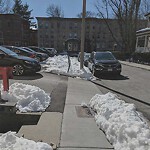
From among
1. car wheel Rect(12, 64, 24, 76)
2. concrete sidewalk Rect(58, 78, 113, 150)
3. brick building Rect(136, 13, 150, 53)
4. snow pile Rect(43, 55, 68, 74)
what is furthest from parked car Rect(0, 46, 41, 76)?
brick building Rect(136, 13, 150, 53)

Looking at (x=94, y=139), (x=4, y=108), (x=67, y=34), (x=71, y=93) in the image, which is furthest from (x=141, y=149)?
(x=67, y=34)

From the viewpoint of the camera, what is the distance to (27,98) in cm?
571

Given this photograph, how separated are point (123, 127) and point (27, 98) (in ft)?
9.68

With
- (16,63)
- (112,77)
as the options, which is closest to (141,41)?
(112,77)

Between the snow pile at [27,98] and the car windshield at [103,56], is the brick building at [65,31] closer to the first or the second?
the car windshield at [103,56]

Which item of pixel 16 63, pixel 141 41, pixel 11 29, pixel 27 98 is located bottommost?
pixel 27 98

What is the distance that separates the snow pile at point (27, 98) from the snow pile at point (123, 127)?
1651mm

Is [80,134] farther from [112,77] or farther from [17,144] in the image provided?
[112,77]

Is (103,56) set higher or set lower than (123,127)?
higher

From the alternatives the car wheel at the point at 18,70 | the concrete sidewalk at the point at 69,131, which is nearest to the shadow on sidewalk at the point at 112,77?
the car wheel at the point at 18,70

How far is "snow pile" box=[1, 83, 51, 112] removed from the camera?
18.0ft

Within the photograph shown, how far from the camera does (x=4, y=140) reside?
343cm

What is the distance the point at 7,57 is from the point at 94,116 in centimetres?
764

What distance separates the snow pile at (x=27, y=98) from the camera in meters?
5.49
